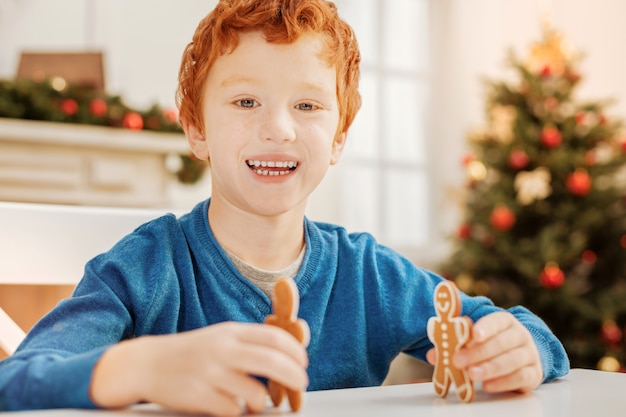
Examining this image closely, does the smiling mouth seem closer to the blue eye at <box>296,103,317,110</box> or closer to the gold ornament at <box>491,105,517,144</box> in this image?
the blue eye at <box>296,103,317,110</box>

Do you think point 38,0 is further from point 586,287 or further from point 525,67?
point 586,287

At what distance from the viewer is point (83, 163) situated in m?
3.63

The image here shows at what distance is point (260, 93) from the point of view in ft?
2.77

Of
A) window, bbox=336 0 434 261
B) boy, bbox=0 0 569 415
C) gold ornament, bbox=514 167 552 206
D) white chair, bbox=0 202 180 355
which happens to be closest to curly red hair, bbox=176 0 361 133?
boy, bbox=0 0 569 415

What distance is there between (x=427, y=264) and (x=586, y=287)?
106cm

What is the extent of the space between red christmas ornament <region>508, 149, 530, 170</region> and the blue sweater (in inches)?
112

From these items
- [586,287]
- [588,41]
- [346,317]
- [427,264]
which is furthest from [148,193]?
[346,317]

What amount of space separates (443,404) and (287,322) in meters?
0.16

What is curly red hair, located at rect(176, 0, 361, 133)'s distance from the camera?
88 centimetres

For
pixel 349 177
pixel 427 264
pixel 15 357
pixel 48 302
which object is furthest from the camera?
pixel 427 264

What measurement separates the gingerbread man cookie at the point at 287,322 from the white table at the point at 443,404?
0.03 ft

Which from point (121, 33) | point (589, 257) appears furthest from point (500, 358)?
point (121, 33)

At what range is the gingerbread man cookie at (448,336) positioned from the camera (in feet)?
2.23

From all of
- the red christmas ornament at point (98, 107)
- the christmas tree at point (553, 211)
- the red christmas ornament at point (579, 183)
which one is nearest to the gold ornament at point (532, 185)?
the christmas tree at point (553, 211)
